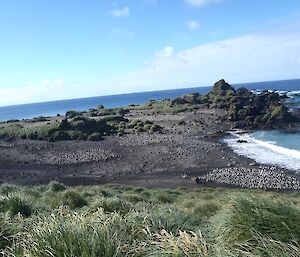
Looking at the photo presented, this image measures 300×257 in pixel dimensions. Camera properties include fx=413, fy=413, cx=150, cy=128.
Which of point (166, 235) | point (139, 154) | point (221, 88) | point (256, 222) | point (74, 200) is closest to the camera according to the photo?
point (166, 235)

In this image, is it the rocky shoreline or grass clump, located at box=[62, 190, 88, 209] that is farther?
the rocky shoreline

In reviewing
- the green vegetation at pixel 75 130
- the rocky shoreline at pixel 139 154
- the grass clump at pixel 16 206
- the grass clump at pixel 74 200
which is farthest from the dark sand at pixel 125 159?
the grass clump at pixel 16 206

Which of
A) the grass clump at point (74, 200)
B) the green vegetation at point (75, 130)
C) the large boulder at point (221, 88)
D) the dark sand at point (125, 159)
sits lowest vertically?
the dark sand at point (125, 159)

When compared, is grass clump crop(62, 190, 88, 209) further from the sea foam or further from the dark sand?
the sea foam

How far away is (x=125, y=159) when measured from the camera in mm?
37938

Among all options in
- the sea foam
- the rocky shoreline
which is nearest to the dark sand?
the rocky shoreline

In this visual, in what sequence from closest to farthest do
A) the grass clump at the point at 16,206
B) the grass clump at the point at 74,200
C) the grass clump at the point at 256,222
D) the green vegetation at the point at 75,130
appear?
1. the grass clump at the point at 256,222
2. the grass clump at the point at 16,206
3. the grass clump at the point at 74,200
4. the green vegetation at the point at 75,130

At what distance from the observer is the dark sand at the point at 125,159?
31.3 m

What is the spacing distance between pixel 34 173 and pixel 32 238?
30.2m

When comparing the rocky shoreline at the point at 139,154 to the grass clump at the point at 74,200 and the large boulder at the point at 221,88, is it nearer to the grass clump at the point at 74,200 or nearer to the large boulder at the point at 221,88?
the grass clump at the point at 74,200

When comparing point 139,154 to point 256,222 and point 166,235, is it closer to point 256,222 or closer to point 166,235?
point 256,222

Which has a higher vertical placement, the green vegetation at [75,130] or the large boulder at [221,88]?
the large boulder at [221,88]

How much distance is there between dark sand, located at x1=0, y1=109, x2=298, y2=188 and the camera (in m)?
31.3


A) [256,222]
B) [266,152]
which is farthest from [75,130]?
[256,222]
